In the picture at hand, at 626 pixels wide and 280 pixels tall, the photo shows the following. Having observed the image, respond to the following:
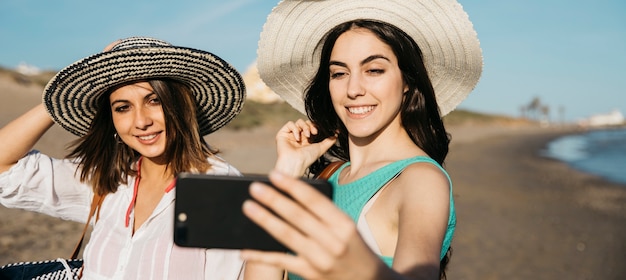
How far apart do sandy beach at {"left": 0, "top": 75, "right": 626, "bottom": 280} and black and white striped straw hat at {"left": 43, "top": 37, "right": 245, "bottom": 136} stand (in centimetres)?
395

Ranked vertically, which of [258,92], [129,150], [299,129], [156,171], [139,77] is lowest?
[156,171]

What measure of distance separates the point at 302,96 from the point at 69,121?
1345 millimetres

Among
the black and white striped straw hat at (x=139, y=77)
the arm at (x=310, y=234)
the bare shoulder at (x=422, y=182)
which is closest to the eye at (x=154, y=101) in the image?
the black and white striped straw hat at (x=139, y=77)

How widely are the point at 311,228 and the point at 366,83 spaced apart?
134 centimetres

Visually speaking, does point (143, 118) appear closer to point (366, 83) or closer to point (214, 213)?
point (366, 83)

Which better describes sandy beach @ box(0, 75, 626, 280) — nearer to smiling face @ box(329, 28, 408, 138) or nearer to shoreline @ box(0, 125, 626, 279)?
shoreline @ box(0, 125, 626, 279)

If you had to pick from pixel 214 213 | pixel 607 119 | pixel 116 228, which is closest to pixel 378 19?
pixel 214 213

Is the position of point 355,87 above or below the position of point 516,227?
above

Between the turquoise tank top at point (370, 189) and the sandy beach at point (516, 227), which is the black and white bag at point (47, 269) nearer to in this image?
the turquoise tank top at point (370, 189)

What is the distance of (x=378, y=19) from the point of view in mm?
Result: 2418

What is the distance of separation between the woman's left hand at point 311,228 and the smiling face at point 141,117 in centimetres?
194

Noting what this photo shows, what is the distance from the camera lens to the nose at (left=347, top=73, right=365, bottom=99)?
2.27 metres

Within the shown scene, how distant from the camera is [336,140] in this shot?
9.14 feet

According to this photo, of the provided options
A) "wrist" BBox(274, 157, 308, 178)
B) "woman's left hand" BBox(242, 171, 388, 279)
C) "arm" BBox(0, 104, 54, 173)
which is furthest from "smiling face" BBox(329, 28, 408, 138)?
"arm" BBox(0, 104, 54, 173)
